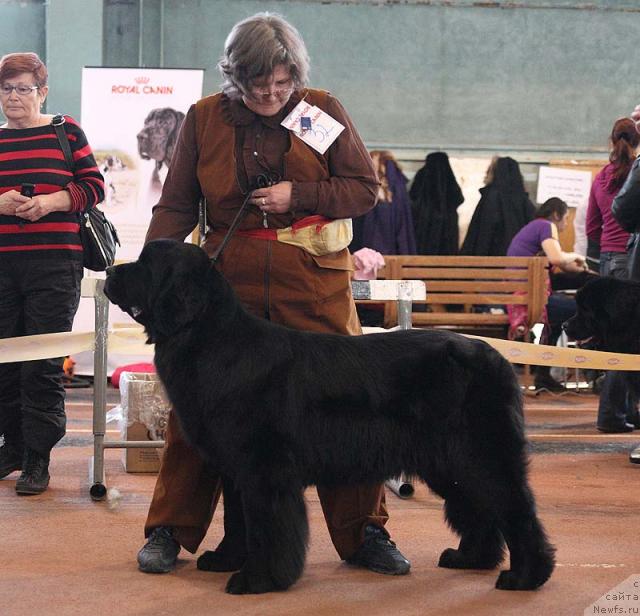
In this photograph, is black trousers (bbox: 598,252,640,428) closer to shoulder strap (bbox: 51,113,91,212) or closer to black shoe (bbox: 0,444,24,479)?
shoulder strap (bbox: 51,113,91,212)

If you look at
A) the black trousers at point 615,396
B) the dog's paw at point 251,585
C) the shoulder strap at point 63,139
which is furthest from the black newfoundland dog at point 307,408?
the black trousers at point 615,396

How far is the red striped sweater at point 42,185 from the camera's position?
14.0 ft

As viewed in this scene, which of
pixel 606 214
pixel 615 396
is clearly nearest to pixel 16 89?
pixel 606 214

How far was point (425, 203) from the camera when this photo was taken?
30.7 ft

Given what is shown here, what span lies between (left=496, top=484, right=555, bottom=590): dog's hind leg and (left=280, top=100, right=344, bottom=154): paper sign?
1.23m

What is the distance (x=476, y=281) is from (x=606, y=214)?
1.60 m

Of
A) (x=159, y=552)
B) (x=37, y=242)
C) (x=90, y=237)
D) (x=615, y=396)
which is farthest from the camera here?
(x=615, y=396)

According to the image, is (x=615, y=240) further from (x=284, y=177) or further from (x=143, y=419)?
(x=284, y=177)

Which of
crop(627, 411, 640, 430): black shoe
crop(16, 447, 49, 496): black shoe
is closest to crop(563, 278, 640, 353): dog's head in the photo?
crop(627, 411, 640, 430): black shoe

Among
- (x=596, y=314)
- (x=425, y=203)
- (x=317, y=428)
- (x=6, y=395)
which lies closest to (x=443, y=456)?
(x=317, y=428)

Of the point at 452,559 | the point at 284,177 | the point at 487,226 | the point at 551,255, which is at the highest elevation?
the point at 284,177

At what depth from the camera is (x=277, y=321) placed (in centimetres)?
314

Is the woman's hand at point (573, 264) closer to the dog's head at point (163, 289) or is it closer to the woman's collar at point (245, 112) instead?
the woman's collar at point (245, 112)

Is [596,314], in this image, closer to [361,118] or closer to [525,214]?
[525,214]
